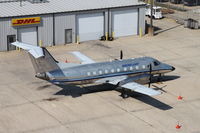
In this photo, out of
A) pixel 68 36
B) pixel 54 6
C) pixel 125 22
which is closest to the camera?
pixel 54 6

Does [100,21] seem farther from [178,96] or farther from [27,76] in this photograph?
[178,96]

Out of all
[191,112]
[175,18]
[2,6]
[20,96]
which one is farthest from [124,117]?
[175,18]

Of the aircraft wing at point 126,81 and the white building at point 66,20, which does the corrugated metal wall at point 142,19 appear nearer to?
the white building at point 66,20

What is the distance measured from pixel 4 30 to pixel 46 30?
17.8ft

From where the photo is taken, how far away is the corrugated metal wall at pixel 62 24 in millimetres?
54338

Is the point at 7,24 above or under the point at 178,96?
above

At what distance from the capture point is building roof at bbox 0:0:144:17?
52594 mm

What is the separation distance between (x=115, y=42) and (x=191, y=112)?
22728mm

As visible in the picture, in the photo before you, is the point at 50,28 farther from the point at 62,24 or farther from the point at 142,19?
the point at 142,19

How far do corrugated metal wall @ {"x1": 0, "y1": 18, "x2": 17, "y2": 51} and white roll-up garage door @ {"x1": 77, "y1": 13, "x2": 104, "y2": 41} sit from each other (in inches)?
368

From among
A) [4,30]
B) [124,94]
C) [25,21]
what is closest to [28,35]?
[25,21]

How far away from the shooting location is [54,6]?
5547cm

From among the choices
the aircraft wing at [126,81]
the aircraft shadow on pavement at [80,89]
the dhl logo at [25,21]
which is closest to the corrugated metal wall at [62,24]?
the dhl logo at [25,21]

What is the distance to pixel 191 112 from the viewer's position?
36.2m
